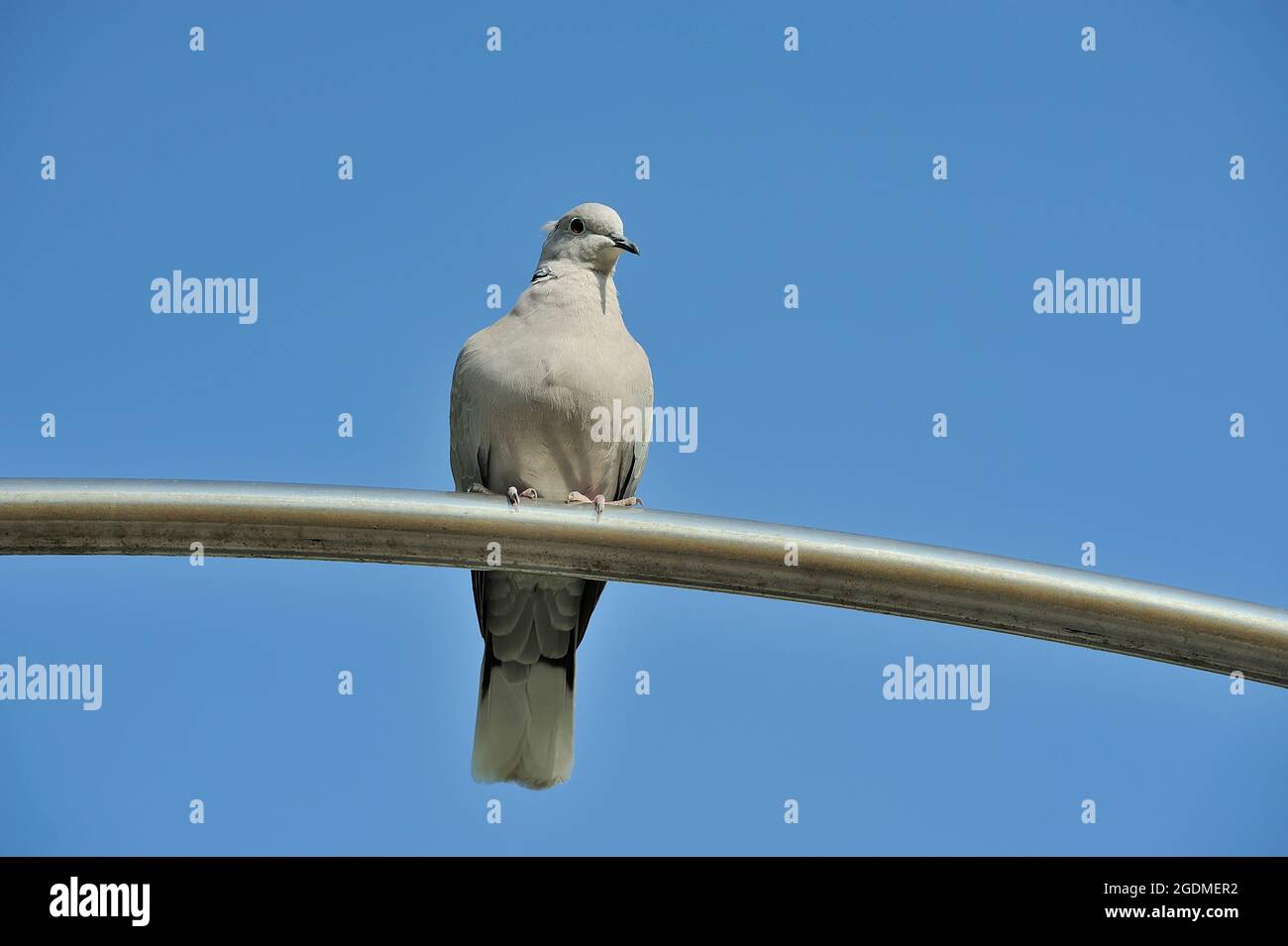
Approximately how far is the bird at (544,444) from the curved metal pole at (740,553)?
2.88 metres

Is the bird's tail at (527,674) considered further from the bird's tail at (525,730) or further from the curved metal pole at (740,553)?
the curved metal pole at (740,553)

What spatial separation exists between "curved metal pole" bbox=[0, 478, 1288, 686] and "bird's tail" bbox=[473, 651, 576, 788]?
A: 3033 millimetres

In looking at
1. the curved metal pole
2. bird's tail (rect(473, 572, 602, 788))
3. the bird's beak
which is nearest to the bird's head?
the bird's beak

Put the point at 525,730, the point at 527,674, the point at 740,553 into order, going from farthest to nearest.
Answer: the point at 527,674, the point at 525,730, the point at 740,553

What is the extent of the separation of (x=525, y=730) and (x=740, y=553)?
325 cm

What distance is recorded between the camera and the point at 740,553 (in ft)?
10.8

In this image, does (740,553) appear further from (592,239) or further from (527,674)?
(592,239)

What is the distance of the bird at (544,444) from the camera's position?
6234 millimetres

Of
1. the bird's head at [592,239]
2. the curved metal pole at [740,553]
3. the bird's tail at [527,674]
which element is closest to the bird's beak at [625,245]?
the bird's head at [592,239]

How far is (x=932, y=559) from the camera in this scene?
324 centimetres

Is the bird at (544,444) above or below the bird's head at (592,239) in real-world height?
below

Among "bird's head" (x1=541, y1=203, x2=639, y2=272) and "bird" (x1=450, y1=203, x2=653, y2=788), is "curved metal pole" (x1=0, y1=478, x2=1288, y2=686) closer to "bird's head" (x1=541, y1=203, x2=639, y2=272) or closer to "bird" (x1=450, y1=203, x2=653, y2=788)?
"bird" (x1=450, y1=203, x2=653, y2=788)

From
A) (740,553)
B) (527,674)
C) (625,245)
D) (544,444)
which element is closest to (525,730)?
(527,674)
